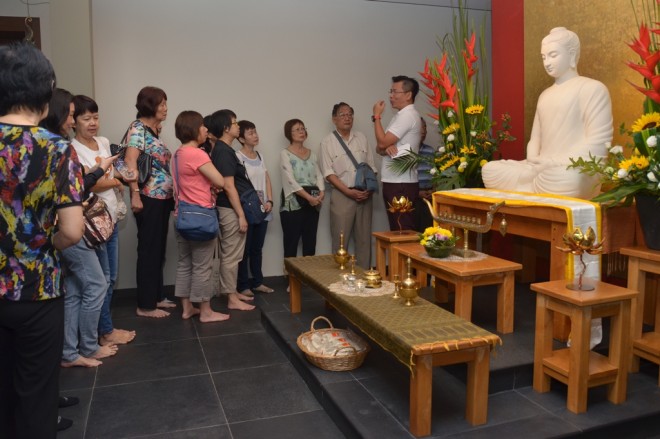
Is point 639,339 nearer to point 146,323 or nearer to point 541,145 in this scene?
point 541,145

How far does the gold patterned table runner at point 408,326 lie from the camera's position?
224 centimetres

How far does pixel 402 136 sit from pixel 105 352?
2833 millimetres

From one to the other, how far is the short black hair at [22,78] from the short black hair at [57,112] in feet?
3.26

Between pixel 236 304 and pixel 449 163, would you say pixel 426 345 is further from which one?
pixel 236 304

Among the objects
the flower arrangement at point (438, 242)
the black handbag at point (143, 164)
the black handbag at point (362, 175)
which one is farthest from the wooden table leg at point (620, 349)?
the black handbag at point (143, 164)

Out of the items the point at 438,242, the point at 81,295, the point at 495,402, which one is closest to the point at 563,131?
the point at 438,242

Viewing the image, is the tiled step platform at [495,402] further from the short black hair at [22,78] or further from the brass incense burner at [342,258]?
the short black hair at [22,78]

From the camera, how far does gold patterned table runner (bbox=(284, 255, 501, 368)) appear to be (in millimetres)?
2240

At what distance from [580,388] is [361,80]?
13.0ft

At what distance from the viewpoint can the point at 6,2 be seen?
4.50 m

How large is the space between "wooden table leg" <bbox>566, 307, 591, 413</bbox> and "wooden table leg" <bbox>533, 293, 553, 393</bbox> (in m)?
0.17

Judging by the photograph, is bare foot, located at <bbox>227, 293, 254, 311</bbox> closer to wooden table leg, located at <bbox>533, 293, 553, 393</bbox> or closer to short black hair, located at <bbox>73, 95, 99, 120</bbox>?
short black hair, located at <bbox>73, 95, 99, 120</bbox>

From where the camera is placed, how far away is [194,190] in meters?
3.89

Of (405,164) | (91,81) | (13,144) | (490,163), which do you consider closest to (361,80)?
(405,164)
